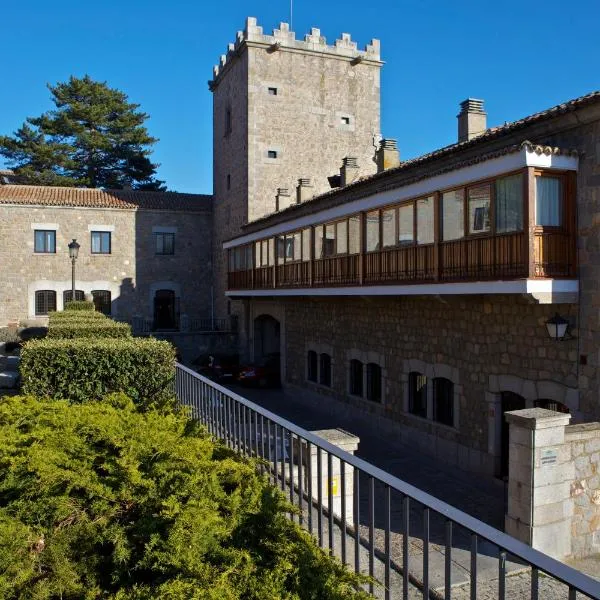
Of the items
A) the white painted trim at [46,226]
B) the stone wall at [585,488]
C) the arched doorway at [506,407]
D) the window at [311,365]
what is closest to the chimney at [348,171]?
the window at [311,365]

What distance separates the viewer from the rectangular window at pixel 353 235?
14336 millimetres

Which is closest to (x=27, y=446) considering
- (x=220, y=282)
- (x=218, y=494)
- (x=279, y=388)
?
(x=218, y=494)

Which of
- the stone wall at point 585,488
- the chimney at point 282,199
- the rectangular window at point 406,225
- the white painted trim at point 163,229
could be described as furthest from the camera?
the white painted trim at point 163,229

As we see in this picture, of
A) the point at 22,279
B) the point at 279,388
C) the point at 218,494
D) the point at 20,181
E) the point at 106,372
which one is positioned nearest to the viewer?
the point at 218,494

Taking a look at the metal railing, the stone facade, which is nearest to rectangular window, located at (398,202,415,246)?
the metal railing

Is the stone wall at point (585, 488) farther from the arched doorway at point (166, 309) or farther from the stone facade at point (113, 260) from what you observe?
the stone facade at point (113, 260)

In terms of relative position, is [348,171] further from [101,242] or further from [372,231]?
[101,242]

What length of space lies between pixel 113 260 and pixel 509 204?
81.9ft

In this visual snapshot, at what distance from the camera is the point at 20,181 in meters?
43.2

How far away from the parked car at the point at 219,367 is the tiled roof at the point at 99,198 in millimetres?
10387

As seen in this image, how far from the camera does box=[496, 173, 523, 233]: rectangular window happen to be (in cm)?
916

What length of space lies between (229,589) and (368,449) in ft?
35.7

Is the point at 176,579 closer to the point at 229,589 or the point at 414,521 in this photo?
the point at 229,589

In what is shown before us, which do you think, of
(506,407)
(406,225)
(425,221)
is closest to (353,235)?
(406,225)
